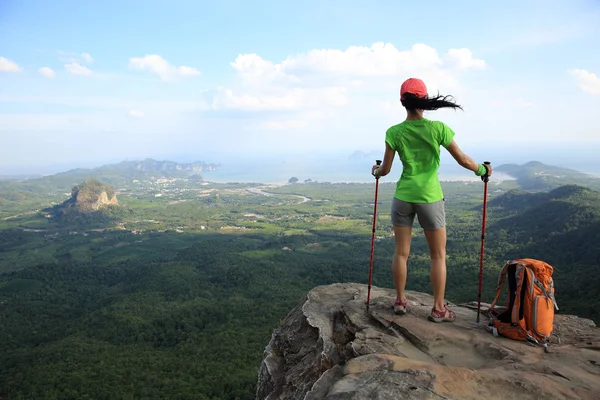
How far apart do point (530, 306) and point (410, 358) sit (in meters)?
1.90

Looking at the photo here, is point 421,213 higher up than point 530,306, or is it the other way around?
point 421,213

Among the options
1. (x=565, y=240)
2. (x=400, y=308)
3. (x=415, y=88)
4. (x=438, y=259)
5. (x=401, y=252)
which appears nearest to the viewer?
A: (x=415, y=88)

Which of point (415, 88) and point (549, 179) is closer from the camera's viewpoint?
point (415, 88)

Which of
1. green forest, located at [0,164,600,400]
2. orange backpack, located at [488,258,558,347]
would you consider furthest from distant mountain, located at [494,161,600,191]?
orange backpack, located at [488,258,558,347]

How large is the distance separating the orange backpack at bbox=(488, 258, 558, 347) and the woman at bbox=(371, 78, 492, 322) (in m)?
0.86

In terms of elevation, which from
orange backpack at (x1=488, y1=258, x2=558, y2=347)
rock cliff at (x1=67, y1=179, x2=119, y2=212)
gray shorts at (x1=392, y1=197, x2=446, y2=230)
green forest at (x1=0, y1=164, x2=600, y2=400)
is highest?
gray shorts at (x1=392, y1=197, x2=446, y2=230)

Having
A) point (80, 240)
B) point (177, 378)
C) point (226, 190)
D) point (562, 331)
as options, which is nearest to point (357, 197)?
point (226, 190)

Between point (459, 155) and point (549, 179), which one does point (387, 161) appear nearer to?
point (459, 155)

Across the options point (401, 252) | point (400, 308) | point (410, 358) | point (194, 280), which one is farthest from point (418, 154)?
point (194, 280)

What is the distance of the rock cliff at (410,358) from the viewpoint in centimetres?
352

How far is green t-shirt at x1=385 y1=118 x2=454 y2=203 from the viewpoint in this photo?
524 cm

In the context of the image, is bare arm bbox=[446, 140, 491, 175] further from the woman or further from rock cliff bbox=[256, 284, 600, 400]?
rock cliff bbox=[256, 284, 600, 400]

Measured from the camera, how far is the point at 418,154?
17.6ft

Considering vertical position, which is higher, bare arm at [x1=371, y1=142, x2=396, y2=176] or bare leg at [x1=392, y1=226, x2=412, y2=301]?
bare arm at [x1=371, y1=142, x2=396, y2=176]
